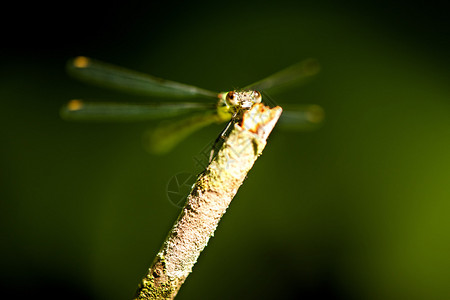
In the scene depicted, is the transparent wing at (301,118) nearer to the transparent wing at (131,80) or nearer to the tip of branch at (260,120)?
the transparent wing at (131,80)

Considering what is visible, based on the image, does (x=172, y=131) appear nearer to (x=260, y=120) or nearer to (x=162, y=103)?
(x=162, y=103)

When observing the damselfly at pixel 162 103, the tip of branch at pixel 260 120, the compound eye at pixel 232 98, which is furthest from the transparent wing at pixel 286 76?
the tip of branch at pixel 260 120

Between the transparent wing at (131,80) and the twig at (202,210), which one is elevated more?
the transparent wing at (131,80)

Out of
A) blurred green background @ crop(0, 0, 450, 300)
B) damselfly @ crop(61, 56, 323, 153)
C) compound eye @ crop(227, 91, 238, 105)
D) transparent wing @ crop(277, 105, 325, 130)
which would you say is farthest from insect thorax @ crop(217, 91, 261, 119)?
blurred green background @ crop(0, 0, 450, 300)

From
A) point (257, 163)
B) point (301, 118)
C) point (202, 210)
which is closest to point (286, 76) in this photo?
point (301, 118)

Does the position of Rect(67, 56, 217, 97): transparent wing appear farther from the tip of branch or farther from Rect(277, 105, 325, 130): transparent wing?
the tip of branch

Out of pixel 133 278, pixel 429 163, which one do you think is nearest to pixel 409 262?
pixel 429 163
